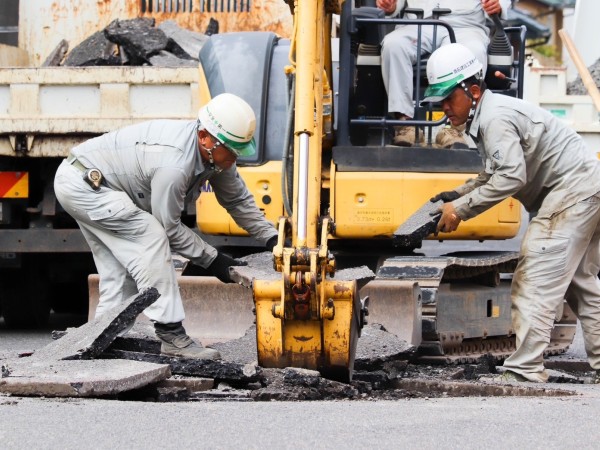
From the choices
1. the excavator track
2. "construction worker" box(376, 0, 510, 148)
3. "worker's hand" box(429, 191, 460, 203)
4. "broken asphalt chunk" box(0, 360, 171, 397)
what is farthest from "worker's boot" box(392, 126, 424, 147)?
"broken asphalt chunk" box(0, 360, 171, 397)

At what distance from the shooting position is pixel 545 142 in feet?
24.9

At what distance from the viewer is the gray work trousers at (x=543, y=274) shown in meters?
7.46

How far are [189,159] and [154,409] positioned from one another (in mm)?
1875

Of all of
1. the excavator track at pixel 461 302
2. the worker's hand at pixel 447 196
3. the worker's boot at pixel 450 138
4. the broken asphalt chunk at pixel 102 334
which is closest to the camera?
the broken asphalt chunk at pixel 102 334

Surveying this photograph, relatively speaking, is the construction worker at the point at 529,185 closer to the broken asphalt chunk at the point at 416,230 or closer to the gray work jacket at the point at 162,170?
the broken asphalt chunk at the point at 416,230

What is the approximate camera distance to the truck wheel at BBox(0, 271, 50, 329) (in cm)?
1064

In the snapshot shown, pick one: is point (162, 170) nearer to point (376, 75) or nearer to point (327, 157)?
point (327, 157)

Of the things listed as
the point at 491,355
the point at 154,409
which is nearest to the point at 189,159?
the point at 154,409

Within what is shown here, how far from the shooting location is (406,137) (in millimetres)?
8648

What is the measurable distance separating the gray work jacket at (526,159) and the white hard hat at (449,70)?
17 centimetres

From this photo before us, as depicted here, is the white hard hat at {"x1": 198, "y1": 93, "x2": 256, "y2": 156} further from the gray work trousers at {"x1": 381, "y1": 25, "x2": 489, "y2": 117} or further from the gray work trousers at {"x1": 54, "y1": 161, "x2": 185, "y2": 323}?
the gray work trousers at {"x1": 381, "y1": 25, "x2": 489, "y2": 117}

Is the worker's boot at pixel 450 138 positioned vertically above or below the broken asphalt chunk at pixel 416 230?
above

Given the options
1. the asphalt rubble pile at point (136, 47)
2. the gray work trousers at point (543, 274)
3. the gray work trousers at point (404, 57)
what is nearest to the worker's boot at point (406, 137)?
the gray work trousers at point (404, 57)

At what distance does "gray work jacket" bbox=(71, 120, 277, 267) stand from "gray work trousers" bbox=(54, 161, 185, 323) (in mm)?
87
